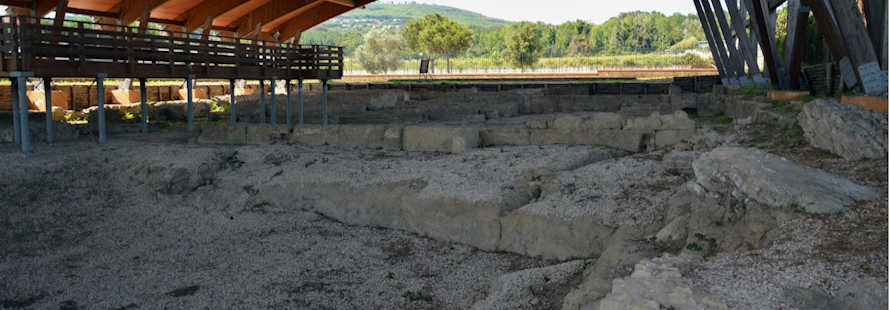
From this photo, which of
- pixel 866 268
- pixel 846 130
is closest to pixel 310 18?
pixel 846 130

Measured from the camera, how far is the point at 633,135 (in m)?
12.1

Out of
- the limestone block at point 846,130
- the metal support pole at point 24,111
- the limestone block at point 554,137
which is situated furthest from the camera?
the limestone block at point 554,137

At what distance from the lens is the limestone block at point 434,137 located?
12203mm

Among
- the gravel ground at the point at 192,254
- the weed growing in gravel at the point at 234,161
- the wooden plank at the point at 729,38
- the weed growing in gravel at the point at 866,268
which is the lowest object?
the gravel ground at the point at 192,254

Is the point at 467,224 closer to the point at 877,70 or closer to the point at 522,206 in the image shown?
the point at 522,206

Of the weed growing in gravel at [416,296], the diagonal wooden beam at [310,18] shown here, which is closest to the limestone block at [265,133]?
the weed growing in gravel at [416,296]

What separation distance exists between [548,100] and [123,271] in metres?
17.4

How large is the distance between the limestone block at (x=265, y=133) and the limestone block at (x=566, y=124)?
539 centimetres

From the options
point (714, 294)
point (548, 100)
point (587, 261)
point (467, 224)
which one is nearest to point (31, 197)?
point (467, 224)

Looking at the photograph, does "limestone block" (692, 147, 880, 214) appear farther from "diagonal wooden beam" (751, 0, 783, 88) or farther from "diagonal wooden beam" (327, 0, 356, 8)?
"diagonal wooden beam" (327, 0, 356, 8)

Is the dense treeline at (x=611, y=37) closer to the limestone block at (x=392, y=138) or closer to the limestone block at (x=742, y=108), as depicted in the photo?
the limestone block at (x=742, y=108)

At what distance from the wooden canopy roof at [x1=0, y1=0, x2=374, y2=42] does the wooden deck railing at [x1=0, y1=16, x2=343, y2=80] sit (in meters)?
8.00

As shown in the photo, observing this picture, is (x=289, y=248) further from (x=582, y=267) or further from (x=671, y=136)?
(x=671, y=136)

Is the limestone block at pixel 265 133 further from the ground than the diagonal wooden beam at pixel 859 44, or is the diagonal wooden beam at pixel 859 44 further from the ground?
the diagonal wooden beam at pixel 859 44
